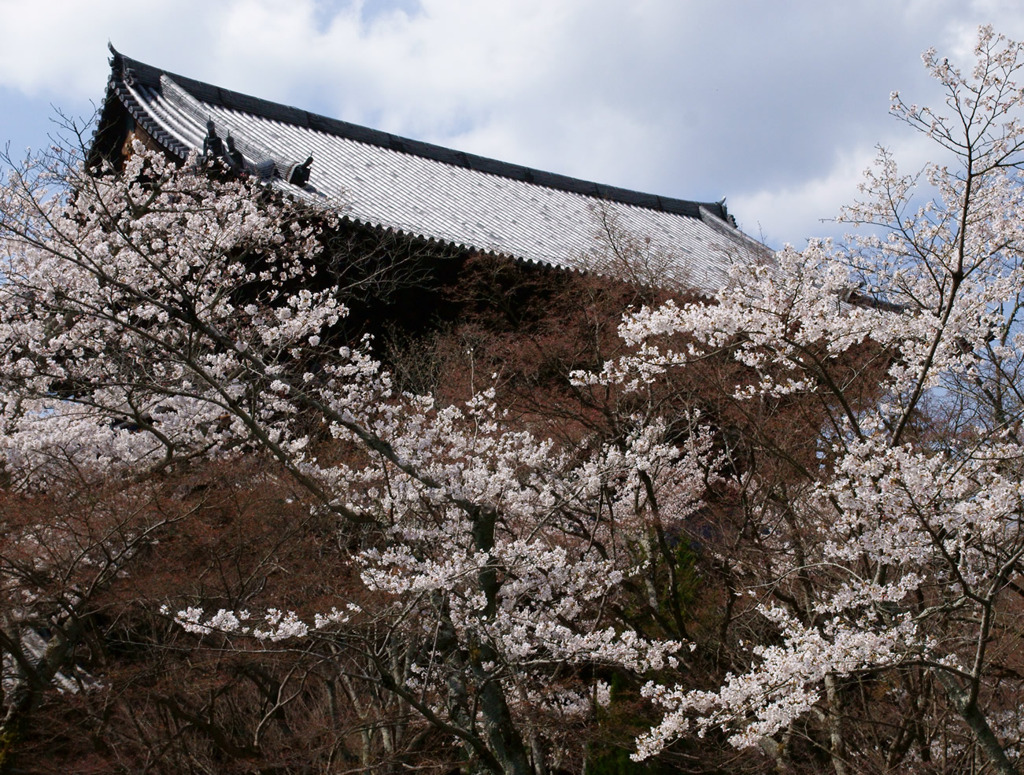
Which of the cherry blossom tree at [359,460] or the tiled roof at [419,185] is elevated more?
the tiled roof at [419,185]

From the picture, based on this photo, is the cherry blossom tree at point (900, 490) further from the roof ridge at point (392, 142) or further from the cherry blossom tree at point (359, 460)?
the roof ridge at point (392, 142)

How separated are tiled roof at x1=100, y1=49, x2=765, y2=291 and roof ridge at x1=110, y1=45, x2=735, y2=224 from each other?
2 cm

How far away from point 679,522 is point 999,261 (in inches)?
174

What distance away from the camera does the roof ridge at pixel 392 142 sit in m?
14.4

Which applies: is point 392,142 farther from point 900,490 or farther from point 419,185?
point 900,490

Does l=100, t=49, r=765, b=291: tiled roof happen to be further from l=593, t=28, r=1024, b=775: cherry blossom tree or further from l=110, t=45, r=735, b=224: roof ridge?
l=593, t=28, r=1024, b=775: cherry blossom tree

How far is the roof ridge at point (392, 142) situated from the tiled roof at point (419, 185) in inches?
0.8

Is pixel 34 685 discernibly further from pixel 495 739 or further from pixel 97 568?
pixel 495 739

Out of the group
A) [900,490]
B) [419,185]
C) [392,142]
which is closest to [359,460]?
[900,490]

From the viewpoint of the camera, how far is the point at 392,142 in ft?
56.3

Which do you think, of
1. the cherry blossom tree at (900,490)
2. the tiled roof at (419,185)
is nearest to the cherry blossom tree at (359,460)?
the cherry blossom tree at (900,490)

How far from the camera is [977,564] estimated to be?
5.64 meters

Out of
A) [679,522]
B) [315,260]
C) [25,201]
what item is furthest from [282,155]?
[679,522]

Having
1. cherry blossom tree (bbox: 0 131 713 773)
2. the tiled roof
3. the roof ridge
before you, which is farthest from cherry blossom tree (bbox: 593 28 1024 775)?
the roof ridge
